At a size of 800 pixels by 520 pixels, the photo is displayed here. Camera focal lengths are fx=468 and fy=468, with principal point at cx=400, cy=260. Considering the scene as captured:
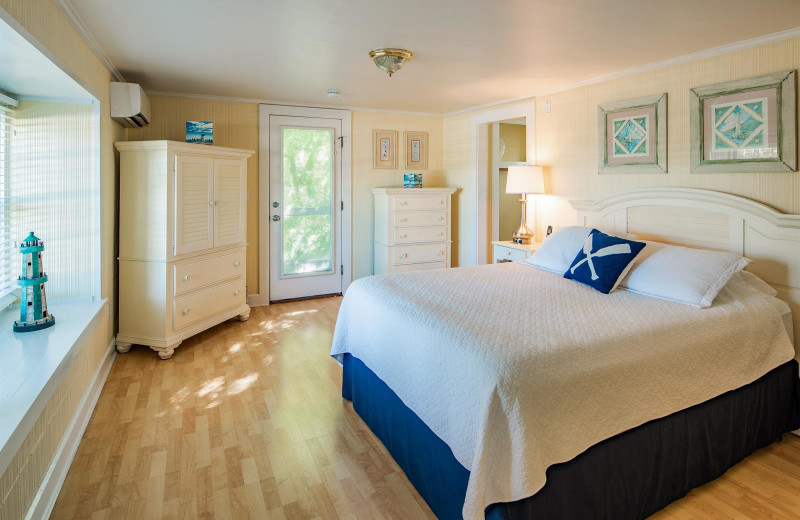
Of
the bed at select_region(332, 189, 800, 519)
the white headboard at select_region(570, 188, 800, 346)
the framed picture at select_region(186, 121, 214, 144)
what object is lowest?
the bed at select_region(332, 189, 800, 519)

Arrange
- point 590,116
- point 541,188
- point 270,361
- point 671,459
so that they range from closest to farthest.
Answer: point 671,459 < point 270,361 < point 590,116 < point 541,188

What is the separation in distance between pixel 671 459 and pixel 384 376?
1.25 metres

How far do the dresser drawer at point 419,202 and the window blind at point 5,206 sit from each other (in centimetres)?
329

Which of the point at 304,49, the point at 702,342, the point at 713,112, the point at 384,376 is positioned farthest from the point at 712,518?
the point at 304,49

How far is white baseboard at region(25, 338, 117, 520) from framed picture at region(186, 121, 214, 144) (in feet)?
6.83

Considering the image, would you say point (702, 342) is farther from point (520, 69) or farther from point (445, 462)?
point (520, 69)

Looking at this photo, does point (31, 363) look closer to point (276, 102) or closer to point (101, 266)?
point (101, 266)

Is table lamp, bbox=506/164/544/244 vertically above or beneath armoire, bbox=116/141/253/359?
above

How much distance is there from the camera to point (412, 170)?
5.69 metres

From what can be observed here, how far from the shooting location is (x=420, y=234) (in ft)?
17.2

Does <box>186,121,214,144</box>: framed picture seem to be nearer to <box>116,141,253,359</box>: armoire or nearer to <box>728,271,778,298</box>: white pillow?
<box>116,141,253,359</box>: armoire

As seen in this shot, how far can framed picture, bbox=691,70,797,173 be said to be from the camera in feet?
8.68

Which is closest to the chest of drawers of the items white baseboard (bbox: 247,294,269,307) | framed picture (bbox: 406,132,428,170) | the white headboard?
framed picture (bbox: 406,132,428,170)

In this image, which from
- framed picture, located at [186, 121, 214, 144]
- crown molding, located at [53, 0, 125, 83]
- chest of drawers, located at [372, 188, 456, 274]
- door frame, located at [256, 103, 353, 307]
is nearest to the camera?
crown molding, located at [53, 0, 125, 83]
